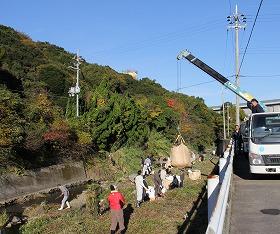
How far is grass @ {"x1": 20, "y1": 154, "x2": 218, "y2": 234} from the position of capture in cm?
1502

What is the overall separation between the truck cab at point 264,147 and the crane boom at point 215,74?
45.9 ft

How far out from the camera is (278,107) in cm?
6256

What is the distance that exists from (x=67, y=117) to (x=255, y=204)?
37349 mm

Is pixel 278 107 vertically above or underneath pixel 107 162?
above

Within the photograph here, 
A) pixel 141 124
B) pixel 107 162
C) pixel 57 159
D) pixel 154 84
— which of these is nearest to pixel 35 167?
pixel 57 159

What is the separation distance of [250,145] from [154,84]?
76.9 m

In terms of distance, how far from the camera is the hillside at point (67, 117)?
36.0 meters

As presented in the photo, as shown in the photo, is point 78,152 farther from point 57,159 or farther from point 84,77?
point 84,77

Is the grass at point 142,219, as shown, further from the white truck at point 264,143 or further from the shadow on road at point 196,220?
the white truck at point 264,143

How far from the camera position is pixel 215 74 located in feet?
105

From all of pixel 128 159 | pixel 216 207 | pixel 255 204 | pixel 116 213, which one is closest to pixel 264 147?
pixel 255 204

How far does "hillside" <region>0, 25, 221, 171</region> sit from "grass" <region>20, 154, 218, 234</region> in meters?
13.8

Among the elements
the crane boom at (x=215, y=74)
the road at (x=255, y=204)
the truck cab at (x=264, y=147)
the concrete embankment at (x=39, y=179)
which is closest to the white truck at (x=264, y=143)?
the truck cab at (x=264, y=147)

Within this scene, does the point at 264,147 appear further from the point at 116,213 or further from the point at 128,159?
the point at 128,159
